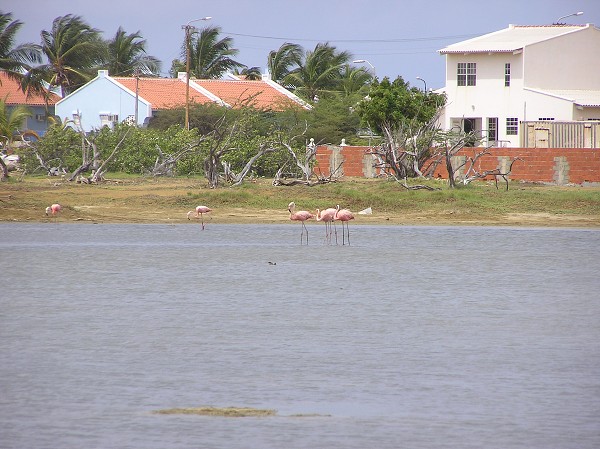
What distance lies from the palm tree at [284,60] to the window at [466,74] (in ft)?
67.6

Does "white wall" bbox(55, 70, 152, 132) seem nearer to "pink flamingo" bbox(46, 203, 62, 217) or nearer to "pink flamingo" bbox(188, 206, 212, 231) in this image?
"pink flamingo" bbox(46, 203, 62, 217)

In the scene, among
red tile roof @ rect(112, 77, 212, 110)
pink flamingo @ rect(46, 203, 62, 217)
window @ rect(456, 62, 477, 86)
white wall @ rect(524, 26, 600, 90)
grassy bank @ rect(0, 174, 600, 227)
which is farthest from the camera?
red tile roof @ rect(112, 77, 212, 110)

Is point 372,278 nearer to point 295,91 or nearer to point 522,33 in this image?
point 522,33

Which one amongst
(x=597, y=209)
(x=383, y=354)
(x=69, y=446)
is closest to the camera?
(x=69, y=446)

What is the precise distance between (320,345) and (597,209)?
20225mm

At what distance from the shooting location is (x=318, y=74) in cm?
7194

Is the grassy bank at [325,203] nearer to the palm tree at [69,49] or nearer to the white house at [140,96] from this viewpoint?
the white house at [140,96]

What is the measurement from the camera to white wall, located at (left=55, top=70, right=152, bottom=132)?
210 feet

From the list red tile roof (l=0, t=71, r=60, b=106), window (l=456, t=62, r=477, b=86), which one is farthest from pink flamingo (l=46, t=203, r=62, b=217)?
red tile roof (l=0, t=71, r=60, b=106)

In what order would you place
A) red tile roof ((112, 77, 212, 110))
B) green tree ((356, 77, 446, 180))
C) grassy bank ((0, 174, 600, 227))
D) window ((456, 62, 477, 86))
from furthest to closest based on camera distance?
red tile roof ((112, 77, 212, 110)) → window ((456, 62, 477, 86)) → green tree ((356, 77, 446, 180)) → grassy bank ((0, 174, 600, 227))

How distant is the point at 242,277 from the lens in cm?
1753

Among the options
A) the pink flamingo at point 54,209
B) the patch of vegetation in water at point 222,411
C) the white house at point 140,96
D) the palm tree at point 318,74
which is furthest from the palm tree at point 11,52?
the patch of vegetation in water at point 222,411

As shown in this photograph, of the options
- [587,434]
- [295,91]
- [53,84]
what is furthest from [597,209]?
[53,84]

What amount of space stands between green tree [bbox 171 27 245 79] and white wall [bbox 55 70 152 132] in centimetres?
793
